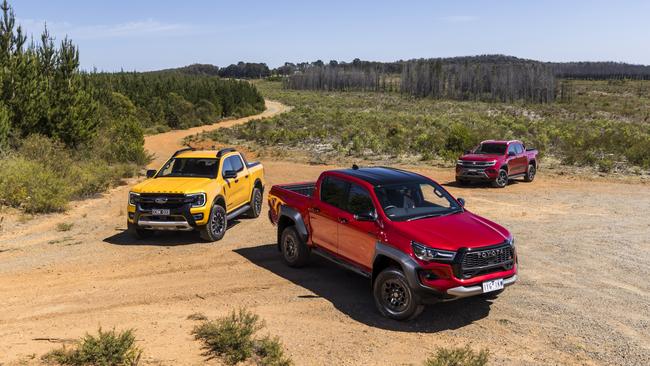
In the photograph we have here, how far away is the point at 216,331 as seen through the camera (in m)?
6.86

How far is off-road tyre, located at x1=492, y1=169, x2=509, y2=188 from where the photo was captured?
2000 centimetres

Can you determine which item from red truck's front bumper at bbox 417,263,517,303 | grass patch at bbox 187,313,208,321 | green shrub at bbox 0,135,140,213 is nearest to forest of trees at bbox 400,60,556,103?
green shrub at bbox 0,135,140,213

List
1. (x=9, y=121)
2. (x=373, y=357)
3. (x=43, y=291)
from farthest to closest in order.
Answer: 1. (x=9, y=121)
2. (x=43, y=291)
3. (x=373, y=357)

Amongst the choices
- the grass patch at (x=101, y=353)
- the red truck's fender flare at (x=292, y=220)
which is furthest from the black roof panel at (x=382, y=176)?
the grass patch at (x=101, y=353)

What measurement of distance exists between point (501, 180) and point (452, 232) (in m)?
13.7

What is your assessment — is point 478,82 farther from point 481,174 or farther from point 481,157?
point 481,174

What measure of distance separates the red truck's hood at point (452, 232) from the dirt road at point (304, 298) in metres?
1.23

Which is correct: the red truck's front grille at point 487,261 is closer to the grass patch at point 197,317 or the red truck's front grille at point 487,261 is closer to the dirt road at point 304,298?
the dirt road at point 304,298

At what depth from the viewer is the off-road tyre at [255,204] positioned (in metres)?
14.3

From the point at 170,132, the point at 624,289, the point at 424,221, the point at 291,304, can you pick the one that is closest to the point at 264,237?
the point at 291,304

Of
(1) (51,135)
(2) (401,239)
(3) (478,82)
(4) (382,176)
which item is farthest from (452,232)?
(3) (478,82)

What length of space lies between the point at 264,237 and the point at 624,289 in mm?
7392

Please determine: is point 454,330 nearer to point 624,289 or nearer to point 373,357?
point 373,357

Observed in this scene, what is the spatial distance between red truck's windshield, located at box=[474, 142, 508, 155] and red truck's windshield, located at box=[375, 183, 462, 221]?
42.2 ft
